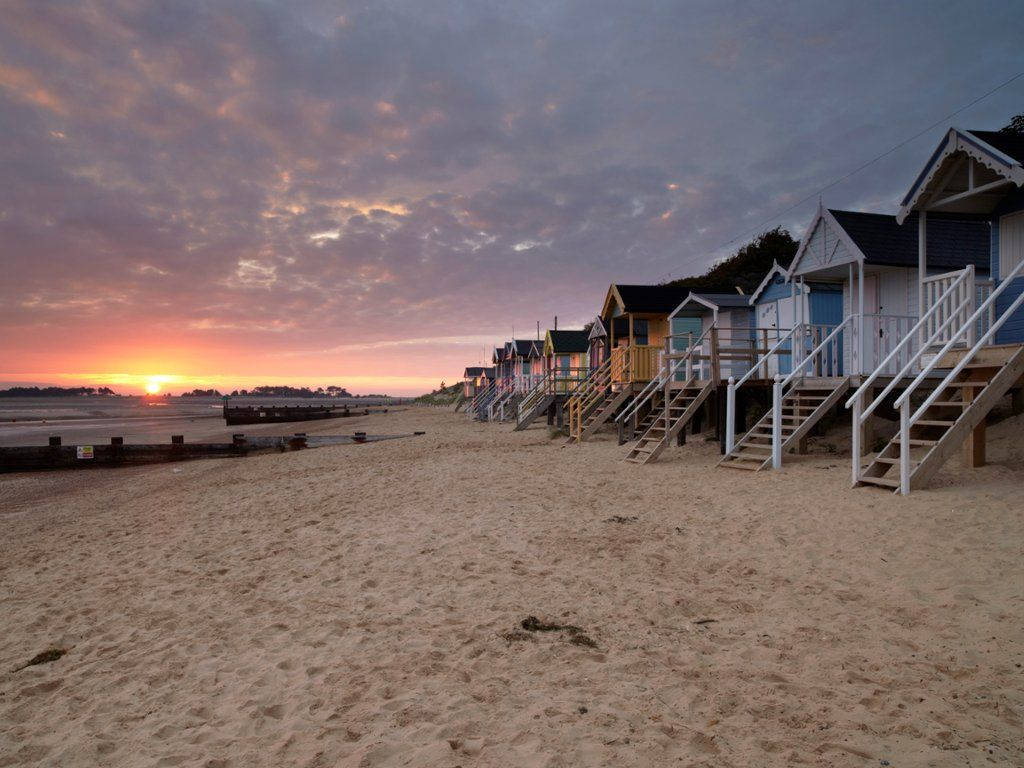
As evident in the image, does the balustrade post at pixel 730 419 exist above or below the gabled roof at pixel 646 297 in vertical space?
below

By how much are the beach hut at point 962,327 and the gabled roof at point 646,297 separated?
40.4 ft

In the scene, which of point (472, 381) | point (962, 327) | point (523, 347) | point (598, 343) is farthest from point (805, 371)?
point (472, 381)

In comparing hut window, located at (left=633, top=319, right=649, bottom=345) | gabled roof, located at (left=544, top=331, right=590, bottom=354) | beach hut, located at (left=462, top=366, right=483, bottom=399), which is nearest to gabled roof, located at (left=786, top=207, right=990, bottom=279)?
hut window, located at (left=633, top=319, right=649, bottom=345)

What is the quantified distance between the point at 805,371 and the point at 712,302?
19.5 ft

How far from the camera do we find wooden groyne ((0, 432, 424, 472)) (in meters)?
24.6

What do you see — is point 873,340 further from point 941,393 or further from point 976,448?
point 976,448

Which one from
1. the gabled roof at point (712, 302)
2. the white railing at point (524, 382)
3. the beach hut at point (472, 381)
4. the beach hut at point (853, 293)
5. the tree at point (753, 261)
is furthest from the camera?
the beach hut at point (472, 381)

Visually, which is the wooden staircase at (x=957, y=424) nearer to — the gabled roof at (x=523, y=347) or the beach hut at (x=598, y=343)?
the beach hut at (x=598, y=343)

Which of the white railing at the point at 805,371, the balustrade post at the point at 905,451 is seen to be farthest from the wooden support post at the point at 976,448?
the white railing at the point at 805,371

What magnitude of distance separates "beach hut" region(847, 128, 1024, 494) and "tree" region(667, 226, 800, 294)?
36.3m

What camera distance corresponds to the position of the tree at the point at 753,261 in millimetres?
48469

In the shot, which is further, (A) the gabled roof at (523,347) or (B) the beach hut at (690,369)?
(A) the gabled roof at (523,347)

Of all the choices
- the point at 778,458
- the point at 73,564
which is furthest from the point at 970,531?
the point at 73,564

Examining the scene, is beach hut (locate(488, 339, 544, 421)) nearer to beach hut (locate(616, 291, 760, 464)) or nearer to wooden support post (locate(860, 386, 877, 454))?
beach hut (locate(616, 291, 760, 464))
